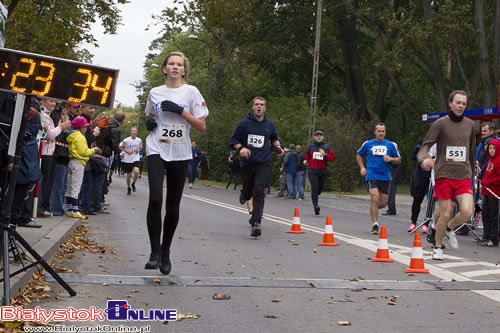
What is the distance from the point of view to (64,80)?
6.25 metres

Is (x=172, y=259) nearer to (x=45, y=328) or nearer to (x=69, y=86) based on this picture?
(x=69, y=86)

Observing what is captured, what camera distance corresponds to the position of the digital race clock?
612cm

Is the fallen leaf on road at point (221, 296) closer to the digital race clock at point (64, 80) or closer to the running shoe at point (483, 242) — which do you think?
the digital race clock at point (64, 80)

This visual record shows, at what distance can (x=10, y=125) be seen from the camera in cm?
666

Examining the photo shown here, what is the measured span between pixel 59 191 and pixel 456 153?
629 cm

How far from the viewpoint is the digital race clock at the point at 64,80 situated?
6125 mm

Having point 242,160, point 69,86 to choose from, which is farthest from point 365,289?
point 242,160

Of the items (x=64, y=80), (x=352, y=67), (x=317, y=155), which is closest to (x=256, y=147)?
(x=64, y=80)

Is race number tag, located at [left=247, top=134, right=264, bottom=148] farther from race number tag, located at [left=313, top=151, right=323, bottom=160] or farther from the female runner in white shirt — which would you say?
race number tag, located at [left=313, top=151, right=323, bottom=160]

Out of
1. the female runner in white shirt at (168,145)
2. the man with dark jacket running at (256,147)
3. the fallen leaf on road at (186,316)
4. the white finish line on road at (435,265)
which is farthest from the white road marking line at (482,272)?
the man with dark jacket running at (256,147)

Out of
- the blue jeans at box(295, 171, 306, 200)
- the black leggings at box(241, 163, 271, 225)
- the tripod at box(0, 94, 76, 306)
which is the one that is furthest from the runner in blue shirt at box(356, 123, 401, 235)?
the blue jeans at box(295, 171, 306, 200)

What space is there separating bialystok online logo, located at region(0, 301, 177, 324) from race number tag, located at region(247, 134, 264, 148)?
6.56 meters

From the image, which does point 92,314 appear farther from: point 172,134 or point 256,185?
point 256,185

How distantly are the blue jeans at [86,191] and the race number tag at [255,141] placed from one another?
3651mm
